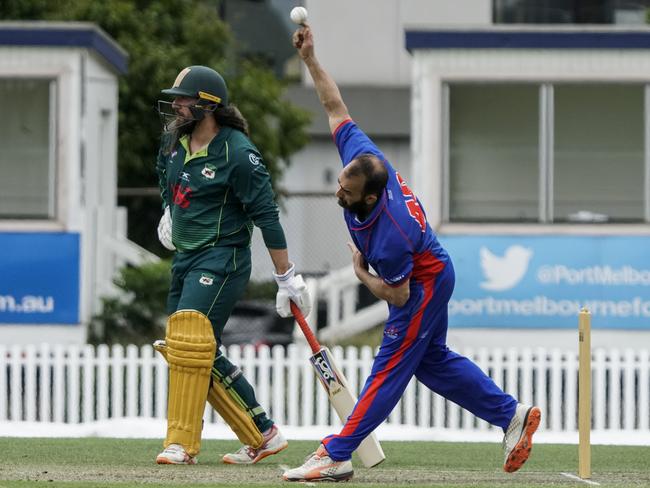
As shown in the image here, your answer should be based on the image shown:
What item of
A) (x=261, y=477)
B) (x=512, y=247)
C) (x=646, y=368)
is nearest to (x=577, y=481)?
(x=261, y=477)

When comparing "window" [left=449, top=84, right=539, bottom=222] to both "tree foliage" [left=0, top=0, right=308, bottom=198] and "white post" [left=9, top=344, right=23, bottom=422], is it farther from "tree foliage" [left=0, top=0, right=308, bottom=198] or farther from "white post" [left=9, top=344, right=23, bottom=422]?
"tree foliage" [left=0, top=0, right=308, bottom=198]

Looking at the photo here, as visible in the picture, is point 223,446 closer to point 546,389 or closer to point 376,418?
point 376,418

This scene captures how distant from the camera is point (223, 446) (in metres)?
11.0

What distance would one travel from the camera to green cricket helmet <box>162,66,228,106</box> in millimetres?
8625

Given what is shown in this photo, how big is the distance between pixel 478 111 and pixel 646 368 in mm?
3784

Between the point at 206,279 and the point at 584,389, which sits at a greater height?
the point at 206,279

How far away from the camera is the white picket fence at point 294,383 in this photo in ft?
48.0

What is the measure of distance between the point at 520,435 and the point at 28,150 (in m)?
10.3

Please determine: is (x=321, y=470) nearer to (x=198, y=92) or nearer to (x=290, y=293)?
(x=290, y=293)

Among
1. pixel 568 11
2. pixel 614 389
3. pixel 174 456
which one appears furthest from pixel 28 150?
pixel 568 11

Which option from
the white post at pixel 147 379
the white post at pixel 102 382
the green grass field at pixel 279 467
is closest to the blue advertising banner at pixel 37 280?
the white post at pixel 102 382

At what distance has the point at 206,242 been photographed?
8.57 m

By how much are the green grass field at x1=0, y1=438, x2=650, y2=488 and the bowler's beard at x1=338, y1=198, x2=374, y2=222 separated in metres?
1.29

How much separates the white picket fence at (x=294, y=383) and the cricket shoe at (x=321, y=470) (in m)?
6.61
